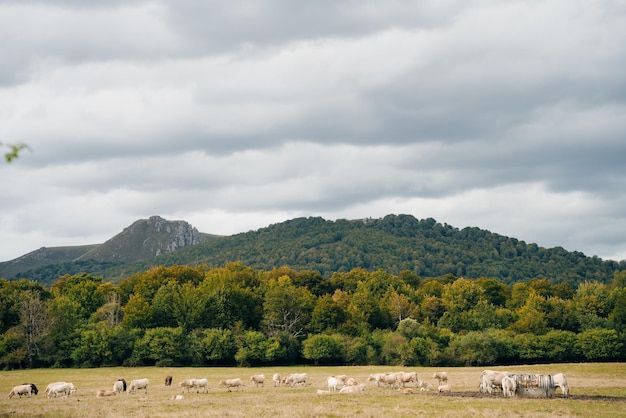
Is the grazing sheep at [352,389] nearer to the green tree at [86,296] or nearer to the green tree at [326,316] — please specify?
the green tree at [326,316]

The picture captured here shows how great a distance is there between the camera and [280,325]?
4085 inches

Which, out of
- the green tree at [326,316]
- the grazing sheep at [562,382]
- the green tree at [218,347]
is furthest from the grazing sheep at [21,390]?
the green tree at [326,316]

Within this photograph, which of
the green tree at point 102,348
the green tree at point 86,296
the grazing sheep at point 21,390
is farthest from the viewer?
the green tree at point 86,296

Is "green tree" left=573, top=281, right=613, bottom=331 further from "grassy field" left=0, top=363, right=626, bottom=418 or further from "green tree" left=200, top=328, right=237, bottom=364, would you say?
"green tree" left=200, top=328, right=237, bottom=364

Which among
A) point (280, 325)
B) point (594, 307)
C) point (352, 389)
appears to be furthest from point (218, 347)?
point (594, 307)

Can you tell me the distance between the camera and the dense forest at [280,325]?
88.9m

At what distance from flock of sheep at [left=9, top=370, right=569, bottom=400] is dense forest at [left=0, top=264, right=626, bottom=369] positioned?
35.6 meters

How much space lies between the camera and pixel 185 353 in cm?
9112

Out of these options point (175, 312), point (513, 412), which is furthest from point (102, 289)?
point (513, 412)

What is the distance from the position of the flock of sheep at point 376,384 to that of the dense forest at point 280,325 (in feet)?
117

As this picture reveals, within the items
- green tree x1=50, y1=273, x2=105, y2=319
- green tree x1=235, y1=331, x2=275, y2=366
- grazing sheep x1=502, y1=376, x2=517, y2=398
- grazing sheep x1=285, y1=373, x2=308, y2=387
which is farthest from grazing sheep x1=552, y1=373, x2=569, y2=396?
green tree x1=50, y1=273, x2=105, y2=319

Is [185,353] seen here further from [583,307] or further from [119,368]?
[583,307]

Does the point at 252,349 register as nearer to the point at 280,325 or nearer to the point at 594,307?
the point at 280,325

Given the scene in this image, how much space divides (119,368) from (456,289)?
6443cm
